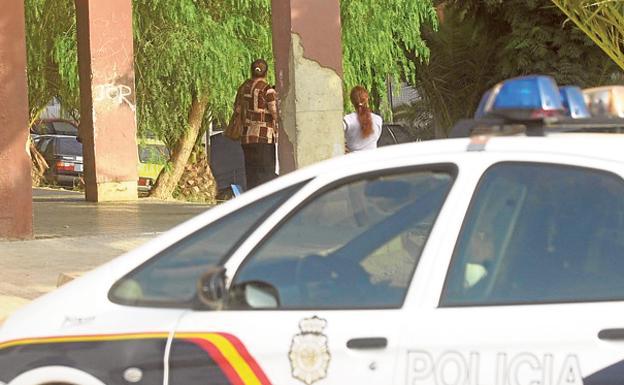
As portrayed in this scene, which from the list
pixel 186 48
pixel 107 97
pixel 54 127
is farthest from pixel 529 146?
pixel 54 127

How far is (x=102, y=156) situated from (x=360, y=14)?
538 cm

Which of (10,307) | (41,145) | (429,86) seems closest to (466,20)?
(429,86)

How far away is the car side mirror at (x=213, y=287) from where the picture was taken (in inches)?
Result: 185

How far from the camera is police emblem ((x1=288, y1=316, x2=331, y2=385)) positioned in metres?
4.57

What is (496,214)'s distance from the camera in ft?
15.0

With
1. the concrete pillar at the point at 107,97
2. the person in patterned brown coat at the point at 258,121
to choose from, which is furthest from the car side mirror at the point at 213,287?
the concrete pillar at the point at 107,97

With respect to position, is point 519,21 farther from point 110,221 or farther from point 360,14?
point 110,221

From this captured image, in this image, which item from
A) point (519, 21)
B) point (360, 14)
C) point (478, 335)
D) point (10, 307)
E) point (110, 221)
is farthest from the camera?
point (519, 21)

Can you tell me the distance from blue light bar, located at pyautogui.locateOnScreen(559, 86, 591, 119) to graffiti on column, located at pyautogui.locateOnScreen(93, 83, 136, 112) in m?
15.4

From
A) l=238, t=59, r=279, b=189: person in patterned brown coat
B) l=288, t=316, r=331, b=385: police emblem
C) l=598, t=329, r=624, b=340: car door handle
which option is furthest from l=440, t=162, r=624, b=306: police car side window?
l=238, t=59, r=279, b=189: person in patterned brown coat

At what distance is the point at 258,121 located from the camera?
47.5 feet

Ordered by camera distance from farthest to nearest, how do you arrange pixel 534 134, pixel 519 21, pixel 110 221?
pixel 519 21 → pixel 110 221 → pixel 534 134

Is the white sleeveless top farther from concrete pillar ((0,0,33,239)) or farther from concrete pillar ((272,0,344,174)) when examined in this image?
concrete pillar ((0,0,33,239))

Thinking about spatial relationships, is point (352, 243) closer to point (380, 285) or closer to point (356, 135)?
point (380, 285)
